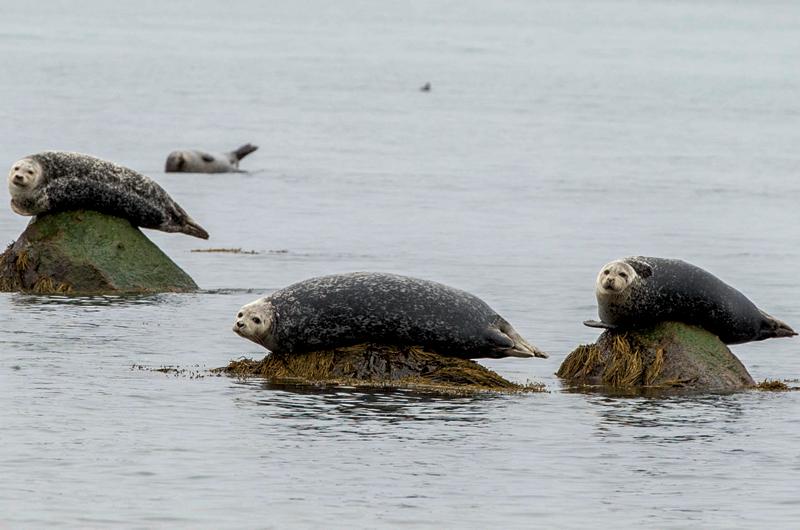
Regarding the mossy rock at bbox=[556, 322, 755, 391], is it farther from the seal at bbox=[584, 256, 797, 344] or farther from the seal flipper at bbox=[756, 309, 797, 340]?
the seal flipper at bbox=[756, 309, 797, 340]

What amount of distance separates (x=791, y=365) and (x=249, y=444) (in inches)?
255

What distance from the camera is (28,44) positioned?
101250mm

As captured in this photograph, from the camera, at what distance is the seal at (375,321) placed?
45.6 feet

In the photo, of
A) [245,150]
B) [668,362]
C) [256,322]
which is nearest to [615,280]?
[668,362]

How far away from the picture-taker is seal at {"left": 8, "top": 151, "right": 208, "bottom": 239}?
18219 millimetres

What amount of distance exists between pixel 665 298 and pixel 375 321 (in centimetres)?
222

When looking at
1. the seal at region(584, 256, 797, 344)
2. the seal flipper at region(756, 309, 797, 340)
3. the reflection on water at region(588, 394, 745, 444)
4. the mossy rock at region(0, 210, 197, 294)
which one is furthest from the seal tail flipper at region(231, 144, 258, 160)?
the reflection on water at region(588, 394, 745, 444)

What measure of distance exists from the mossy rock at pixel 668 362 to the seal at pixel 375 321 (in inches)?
25.2

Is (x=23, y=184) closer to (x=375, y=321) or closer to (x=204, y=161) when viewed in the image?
(x=375, y=321)

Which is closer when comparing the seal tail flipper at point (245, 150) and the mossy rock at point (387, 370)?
the mossy rock at point (387, 370)

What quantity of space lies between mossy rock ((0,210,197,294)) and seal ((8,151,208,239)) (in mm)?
127

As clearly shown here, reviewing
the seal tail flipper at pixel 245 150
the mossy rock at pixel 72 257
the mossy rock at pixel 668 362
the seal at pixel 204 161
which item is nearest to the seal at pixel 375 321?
the mossy rock at pixel 668 362

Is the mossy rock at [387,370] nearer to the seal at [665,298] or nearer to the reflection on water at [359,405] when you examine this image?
the reflection on water at [359,405]

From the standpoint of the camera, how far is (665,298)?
14273mm
